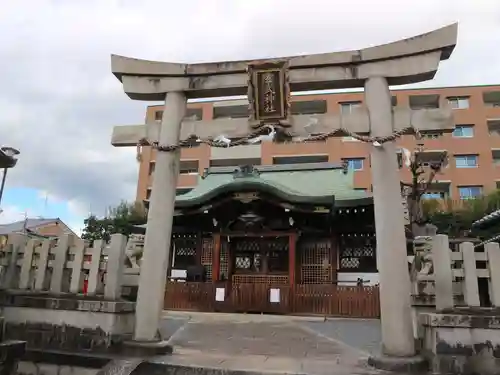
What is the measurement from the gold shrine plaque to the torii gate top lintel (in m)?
0.13

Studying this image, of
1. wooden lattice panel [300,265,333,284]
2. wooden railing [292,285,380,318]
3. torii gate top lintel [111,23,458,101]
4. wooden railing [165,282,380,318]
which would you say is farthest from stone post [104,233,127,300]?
wooden lattice panel [300,265,333,284]

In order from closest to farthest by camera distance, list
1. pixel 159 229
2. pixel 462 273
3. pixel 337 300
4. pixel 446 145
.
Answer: pixel 462 273
pixel 159 229
pixel 337 300
pixel 446 145

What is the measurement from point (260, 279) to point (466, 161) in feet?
93.6

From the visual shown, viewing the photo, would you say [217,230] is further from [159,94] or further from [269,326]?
[159,94]

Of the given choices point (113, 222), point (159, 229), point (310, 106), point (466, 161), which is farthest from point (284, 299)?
point (466, 161)

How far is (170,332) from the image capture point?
29.1 feet

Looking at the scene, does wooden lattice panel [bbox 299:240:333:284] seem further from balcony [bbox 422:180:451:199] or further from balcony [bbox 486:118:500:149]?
balcony [bbox 486:118:500:149]

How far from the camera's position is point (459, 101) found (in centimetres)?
3666

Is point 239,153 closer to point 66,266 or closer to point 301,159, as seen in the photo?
point 301,159

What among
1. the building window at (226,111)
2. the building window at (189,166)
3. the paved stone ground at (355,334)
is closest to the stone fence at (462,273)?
the paved stone ground at (355,334)

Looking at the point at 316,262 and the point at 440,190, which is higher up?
the point at 440,190

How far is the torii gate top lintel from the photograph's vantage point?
20.9ft

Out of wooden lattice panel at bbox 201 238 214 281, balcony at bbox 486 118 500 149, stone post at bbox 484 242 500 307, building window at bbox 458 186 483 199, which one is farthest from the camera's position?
balcony at bbox 486 118 500 149

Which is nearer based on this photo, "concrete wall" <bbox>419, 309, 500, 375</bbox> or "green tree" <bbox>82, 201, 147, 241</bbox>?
"concrete wall" <bbox>419, 309, 500, 375</bbox>
